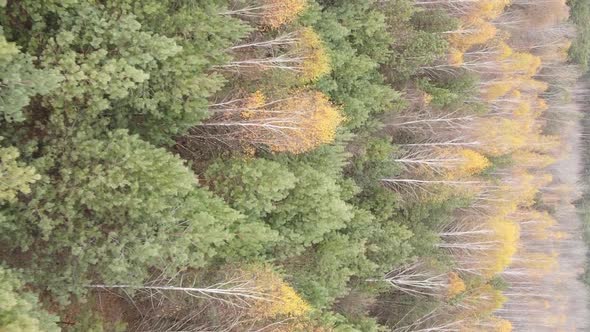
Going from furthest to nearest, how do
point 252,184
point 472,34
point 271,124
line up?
point 472,34 < point 271,124 < point 252,184

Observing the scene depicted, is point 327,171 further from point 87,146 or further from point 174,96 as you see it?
point 87,146

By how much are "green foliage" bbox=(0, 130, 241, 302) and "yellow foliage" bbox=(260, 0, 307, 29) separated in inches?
228

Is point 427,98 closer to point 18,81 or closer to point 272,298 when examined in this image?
point 272,298

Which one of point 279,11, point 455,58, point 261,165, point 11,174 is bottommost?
point 455,58

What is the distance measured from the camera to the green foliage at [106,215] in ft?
37.4

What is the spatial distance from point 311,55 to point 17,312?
1068cm

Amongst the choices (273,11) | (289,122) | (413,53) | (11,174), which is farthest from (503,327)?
(11,174)

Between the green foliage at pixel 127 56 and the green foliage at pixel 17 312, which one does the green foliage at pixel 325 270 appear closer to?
the green foliage at pixel 127 56

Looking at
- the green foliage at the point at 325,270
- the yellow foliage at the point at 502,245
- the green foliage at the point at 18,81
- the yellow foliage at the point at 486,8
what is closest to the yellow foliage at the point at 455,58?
the yellow foliage at the point at 486,8

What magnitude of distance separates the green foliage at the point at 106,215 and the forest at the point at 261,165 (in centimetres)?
5

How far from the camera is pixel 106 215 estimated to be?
1202cm

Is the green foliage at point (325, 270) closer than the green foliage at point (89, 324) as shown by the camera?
No

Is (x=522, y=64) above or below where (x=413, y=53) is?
below

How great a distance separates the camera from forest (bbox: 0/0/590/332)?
11.5 meters
